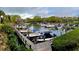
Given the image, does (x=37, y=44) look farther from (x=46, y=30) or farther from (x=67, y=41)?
(x=67, y=41)

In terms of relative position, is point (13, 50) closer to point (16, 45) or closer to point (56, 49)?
point (16, 45)

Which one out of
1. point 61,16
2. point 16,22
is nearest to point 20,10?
point 16,22

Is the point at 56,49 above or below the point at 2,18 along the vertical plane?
below

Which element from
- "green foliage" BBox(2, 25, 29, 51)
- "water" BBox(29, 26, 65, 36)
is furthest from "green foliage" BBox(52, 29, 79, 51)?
"green foliage" BBox(2, 25, 29, 51)

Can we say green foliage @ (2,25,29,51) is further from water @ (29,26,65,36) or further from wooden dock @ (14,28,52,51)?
water @ (29,26,65,36)

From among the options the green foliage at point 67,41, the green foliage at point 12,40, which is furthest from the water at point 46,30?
the green foliage at point 12,40
